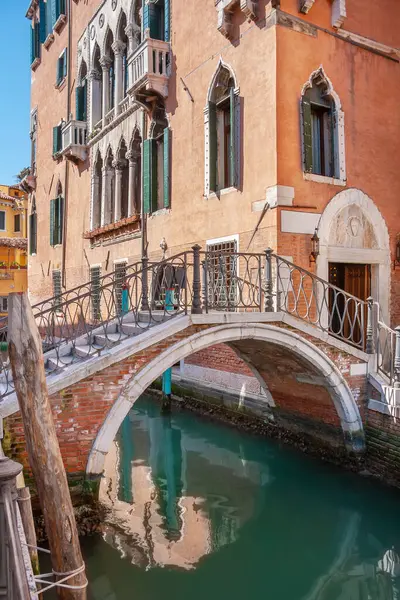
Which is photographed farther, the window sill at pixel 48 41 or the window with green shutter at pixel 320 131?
the window sill at pixel 48 41

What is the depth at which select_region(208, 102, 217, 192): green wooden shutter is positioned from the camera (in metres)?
7.80

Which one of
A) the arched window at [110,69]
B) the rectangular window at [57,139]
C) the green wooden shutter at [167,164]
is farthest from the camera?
the rectangular window at [57,139]

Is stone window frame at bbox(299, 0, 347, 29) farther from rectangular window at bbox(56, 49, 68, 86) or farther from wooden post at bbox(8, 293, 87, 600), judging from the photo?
rectangular window at bbox(56, 49, 68, 86)

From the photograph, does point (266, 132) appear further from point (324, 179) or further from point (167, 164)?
point (167, 164)

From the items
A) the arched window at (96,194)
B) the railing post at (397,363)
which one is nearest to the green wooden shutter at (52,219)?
the arched window at (96,194)

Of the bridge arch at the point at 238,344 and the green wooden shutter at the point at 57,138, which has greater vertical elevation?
the green wooden shutter at the point at 57,138

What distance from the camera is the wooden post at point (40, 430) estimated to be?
10.6ft

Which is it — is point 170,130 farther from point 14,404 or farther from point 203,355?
point 14,404

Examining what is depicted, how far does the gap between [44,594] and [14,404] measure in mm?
1553

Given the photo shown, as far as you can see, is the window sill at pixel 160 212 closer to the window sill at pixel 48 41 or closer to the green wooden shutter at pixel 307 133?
the green wooden shutter at pixel 307 133

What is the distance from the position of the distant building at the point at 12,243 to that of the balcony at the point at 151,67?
16.1m

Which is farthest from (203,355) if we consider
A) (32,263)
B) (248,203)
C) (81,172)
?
(32,263)

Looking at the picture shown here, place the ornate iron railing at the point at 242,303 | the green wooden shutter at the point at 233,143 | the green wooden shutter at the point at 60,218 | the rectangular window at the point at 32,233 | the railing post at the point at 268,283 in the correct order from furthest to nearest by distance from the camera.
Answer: the rectangular window at the point at 32,233 → the green wooden shutter at the point at 60,218 → the green wooden shutter at the point at 233,143 → the railing post at the point at 268,283 → the ornate iron railing at the point at 242,303

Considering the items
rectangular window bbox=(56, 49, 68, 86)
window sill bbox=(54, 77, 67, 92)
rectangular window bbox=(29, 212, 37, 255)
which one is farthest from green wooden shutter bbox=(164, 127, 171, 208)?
rectangular window bbox=(29, 212, 37, 255)
